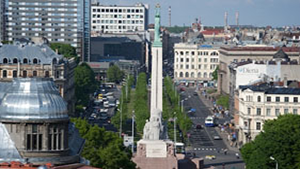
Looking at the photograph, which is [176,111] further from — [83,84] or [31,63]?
[83,84]

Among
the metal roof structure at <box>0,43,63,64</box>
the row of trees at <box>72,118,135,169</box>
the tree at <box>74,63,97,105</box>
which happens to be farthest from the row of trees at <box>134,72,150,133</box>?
the row of trees at <box>72,118,135,169</box>

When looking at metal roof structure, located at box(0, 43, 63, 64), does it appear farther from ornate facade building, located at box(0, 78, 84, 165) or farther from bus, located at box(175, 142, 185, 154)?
ornate facade building, located at box(0, 78, 84, 165)

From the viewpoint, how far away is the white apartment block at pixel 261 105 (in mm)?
122250

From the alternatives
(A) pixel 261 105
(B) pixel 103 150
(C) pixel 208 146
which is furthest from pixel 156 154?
(A) pixel 261 105

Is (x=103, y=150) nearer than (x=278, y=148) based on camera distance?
Yes

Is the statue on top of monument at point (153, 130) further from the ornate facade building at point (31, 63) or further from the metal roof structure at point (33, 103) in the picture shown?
the metal roof structure at point (33, 103)

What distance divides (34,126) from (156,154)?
151ft

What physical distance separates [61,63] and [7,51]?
5.80 meters

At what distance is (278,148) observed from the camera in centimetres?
8775

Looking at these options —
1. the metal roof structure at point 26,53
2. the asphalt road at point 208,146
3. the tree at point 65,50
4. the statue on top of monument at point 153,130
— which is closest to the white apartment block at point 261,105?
the asphalt road at point 208,146

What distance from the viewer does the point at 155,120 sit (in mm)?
95812

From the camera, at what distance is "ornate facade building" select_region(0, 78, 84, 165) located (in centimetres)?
4750

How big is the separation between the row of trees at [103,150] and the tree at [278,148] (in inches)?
383

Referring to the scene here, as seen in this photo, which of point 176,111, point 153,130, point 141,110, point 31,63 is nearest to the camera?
point 153,130
